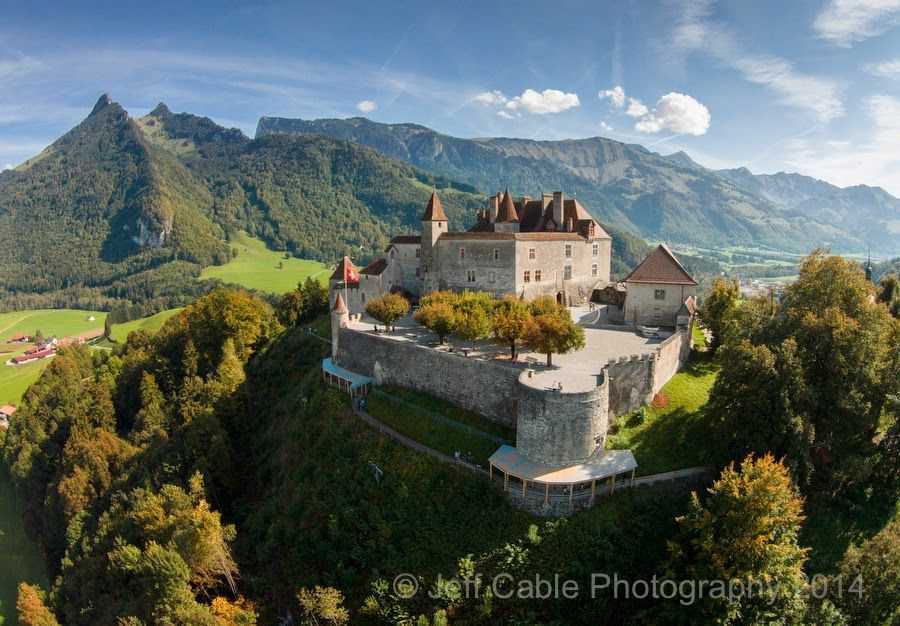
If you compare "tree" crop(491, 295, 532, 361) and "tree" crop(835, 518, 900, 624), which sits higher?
"tree" crop(491, 295, 532, 361)

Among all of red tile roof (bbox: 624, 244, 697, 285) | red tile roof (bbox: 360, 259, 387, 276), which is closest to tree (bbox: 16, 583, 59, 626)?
red tile roof (bbox: 360, 259, 387, 276)

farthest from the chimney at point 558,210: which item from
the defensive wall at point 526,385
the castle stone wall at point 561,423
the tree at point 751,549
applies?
the tree at point 751,549

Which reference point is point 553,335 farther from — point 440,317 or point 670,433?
point 670,433

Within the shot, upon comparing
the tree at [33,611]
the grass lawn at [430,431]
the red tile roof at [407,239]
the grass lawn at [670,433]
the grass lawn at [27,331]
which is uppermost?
the red tile roof at [407,239]

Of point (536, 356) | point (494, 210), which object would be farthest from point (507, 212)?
point (536, 356)

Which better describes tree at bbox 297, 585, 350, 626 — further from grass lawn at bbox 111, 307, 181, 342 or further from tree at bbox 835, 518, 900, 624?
grass lawn at bbox 111, 307, 181, 342

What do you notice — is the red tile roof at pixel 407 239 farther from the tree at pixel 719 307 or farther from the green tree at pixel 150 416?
the green tree at pixel 150 416
